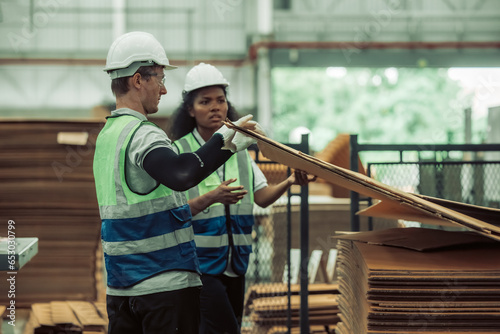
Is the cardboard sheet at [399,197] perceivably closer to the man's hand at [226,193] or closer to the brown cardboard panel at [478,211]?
the brown cardboard panel at [478,211]

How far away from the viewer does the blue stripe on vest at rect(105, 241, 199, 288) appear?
211 centimetres

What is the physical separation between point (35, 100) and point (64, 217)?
12862 mm

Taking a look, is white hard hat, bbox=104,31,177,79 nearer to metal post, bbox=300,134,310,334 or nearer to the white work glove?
the white work glove

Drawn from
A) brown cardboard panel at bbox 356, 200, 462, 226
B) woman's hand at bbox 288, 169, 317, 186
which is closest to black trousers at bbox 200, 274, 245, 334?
woman's hand at bbox 288, 169, 317, 186

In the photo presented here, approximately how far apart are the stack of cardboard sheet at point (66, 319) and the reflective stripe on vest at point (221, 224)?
45.4 inches

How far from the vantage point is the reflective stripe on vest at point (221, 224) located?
2.88 metres

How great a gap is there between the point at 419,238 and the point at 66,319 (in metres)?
2.42

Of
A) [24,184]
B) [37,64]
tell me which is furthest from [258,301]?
[37,64]

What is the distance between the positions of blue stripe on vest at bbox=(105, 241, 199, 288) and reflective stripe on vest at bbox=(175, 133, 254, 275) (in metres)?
0.72

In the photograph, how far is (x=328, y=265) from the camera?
579 centimetres

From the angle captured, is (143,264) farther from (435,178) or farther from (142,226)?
(435,178)

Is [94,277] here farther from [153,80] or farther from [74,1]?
[74,1]

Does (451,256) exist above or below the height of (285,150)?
below

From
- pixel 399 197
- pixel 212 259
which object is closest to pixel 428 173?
pixel 212 259
